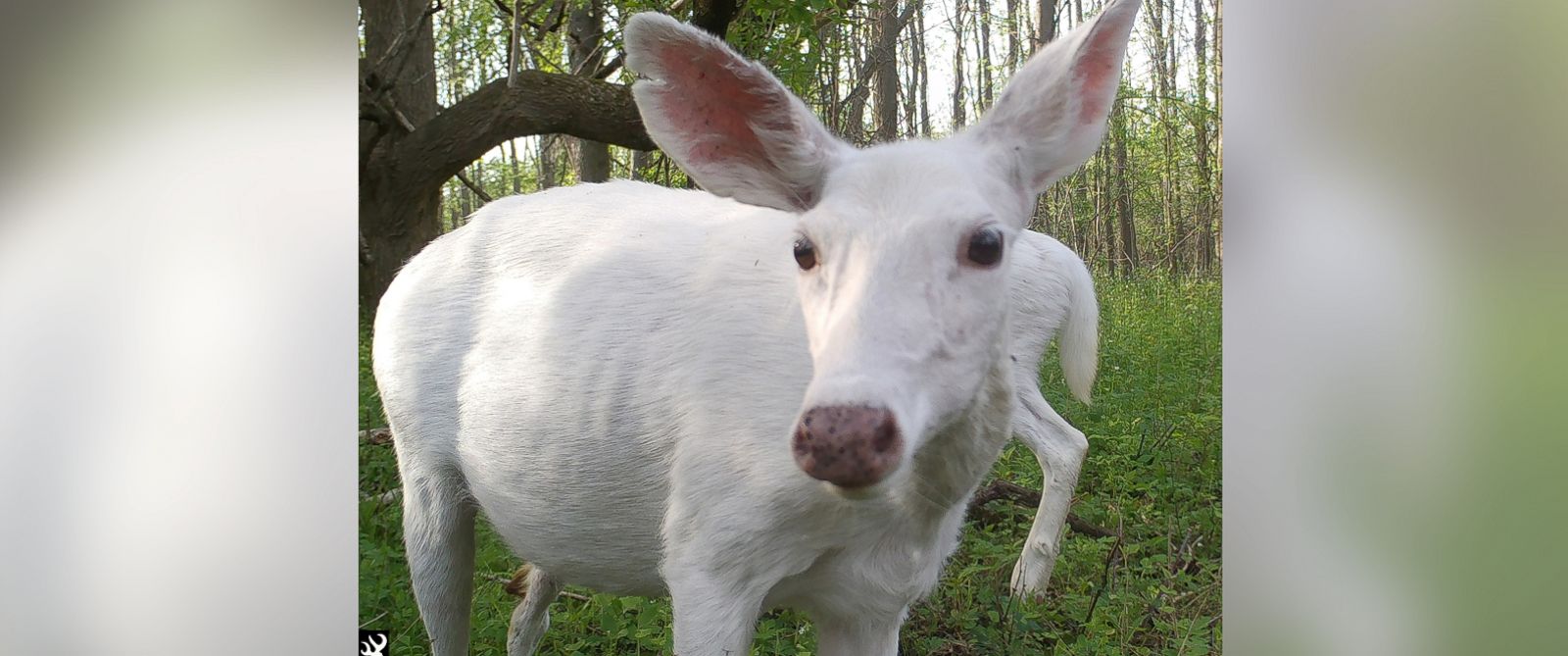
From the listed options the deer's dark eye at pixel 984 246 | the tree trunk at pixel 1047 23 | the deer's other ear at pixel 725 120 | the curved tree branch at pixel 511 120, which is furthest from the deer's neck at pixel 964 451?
the curved tree branch at pixel 511 120

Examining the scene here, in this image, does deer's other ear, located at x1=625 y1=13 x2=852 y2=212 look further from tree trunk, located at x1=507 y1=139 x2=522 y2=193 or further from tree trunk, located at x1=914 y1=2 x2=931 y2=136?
tree trunk, located at x1=507 y1=139 x2=522 y2=193

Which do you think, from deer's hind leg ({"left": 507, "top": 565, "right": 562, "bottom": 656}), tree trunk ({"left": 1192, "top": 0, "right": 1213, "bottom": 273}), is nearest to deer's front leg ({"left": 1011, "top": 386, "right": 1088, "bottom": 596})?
tree trunk ({"left": 1192, "top": 0, "right": 1213, "bottom": 273})

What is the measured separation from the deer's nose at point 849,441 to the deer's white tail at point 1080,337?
970mm

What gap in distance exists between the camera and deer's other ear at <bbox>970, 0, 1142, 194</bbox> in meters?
2.01

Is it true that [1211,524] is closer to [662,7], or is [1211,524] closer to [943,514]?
Result: [943,514]

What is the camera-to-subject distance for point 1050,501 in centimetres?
263

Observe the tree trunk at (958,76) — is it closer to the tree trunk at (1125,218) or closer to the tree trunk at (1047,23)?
the tree trunk at (1047,23)

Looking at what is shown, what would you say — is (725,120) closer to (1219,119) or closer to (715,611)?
(715,611)

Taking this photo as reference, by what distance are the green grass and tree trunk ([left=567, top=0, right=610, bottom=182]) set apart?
2.76 feet

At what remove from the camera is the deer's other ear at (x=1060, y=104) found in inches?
79.2

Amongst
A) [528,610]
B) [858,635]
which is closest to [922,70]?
[858,635]

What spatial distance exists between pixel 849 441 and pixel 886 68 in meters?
1.28
